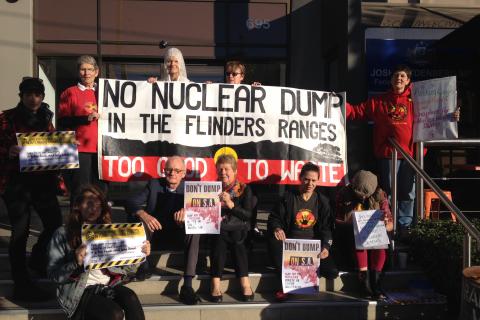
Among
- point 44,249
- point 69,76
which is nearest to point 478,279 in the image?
point 44,249

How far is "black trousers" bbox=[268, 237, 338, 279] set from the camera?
4.52 metres

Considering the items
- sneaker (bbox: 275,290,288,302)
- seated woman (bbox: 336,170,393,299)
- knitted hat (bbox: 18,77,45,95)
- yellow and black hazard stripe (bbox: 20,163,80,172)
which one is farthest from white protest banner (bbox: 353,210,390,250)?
knitted hat (bbox: 18,77,45,95)

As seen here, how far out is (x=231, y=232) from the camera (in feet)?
14.7

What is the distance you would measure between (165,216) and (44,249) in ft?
3.67

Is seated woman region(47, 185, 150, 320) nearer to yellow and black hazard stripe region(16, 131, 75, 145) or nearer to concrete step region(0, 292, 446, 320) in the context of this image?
concrete step region(0, 292, 446, 320)

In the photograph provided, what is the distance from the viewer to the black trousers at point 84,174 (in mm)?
4711

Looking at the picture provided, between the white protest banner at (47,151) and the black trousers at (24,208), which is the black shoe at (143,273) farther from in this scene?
the white protest banner at (47,151)

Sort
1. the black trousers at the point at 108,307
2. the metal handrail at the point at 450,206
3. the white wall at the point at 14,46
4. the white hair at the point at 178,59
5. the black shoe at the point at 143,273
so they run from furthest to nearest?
the white wall at the point at 14,46, the white hair at the point at 178,59, the black shoe at the point at 143,273, the metal handrail at the point at 450,206, the black trousers at the point at 108,307

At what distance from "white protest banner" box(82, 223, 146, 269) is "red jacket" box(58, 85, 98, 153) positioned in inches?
56.1

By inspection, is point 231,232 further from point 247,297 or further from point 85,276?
point 85,276

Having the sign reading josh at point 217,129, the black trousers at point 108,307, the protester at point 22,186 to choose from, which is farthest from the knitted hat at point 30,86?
the black trousers at point 108,307

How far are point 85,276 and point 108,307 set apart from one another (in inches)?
11.5

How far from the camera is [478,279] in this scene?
11.0 feet

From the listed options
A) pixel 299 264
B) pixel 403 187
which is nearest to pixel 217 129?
pixel 299 264
